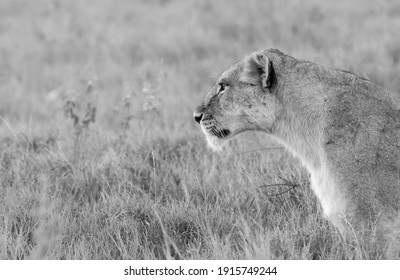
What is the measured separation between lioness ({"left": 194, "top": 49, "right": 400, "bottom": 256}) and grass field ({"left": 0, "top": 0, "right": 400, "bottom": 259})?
282mm

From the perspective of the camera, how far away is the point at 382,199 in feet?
13.9

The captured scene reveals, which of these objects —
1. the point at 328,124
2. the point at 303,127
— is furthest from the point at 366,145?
the point at 303,127

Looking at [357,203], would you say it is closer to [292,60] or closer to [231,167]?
[292,60]

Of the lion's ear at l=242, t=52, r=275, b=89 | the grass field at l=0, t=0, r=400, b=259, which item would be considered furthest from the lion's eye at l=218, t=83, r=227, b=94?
the grass field at l=0, t=0, r=400, b=259

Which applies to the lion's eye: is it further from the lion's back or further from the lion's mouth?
the lion's back

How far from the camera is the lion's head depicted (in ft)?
15.9

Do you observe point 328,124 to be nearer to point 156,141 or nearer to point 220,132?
point 220,132

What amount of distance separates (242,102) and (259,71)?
0.84 ft

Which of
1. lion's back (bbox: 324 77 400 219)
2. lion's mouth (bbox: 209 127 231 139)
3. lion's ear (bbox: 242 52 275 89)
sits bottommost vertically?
lion's back (bbox: 324 77 400 219)

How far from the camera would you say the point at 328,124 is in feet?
14.9

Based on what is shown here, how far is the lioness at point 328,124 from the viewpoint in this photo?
425 cm

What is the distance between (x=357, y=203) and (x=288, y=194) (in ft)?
3.92

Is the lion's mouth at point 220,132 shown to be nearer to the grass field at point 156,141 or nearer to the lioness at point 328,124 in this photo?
the lioness at point 328,124
